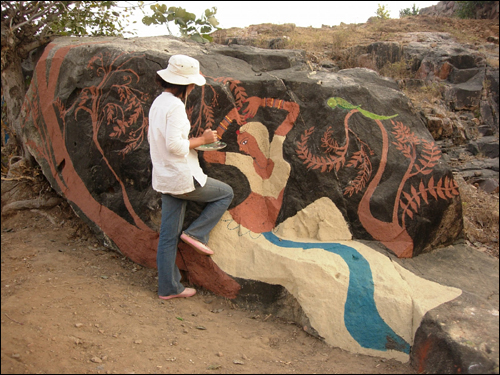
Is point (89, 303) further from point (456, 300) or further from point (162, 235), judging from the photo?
point (456, 300)

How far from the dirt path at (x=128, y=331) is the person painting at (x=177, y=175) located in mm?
295

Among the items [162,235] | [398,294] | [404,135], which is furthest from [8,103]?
[398,294]

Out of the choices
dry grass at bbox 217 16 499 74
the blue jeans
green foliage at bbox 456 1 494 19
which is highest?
green foliage at bbox 456 1 494 19

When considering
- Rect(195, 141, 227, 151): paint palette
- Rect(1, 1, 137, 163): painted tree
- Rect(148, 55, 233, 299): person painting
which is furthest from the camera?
Rect(1, 1, 137, 163): painted tree

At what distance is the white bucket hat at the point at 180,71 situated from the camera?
9.22 feet

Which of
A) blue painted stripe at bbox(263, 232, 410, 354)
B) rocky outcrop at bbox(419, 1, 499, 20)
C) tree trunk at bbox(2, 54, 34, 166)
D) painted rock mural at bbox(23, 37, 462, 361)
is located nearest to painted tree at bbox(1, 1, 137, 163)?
tree trunk at bbox(2, 54, 34, 166)

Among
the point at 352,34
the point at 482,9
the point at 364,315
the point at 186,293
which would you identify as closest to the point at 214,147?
the point at 186,293

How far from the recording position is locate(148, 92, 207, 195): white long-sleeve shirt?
278 cm

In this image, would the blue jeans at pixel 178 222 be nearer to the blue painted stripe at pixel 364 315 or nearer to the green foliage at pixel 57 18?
the blue painted stripe at pixel 364 315

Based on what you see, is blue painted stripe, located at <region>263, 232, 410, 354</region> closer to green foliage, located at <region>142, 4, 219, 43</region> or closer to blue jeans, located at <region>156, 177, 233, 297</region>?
blue jeans, located at <region>156, 177, 233, 297</region>

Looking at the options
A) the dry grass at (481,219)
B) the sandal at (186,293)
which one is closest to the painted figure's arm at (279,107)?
the sandal at (186,293)

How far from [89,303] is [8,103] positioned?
3.37 metres

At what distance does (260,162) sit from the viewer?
3.56 meters

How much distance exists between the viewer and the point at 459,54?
581 centimetres
